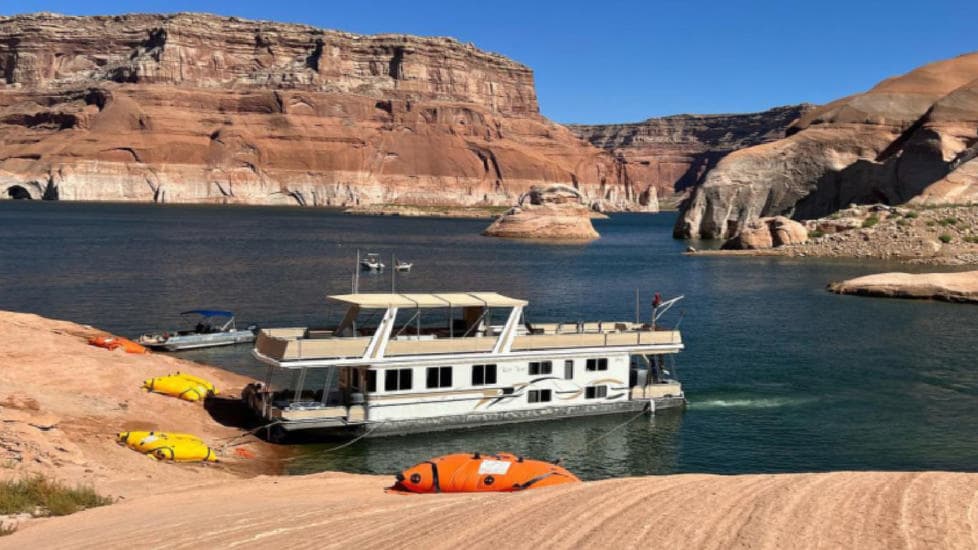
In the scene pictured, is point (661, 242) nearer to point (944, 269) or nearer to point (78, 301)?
point (944, 269)

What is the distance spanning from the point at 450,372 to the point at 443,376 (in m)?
0.26

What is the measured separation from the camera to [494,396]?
2858 cm

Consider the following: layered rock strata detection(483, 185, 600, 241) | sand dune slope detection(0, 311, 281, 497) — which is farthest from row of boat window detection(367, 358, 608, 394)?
layered rock strata detection(483, 185, 600, 241)

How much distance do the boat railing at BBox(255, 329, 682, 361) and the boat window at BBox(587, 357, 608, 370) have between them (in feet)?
1.68

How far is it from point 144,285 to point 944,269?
66.2 meters

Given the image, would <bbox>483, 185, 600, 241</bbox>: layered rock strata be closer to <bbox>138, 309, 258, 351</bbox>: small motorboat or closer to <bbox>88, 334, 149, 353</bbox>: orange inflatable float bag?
<bbox>138, 309, 258, 351</bbox>: small motorboat

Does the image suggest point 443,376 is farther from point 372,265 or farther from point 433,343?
point 372,265

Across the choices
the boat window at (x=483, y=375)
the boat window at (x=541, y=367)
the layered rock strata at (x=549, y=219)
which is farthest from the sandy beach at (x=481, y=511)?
the layered rock strata at (x=549, y=219)

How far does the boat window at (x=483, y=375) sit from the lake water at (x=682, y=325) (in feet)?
5.25

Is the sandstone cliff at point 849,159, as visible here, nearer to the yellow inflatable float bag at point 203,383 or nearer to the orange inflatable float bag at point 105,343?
the orange inflatable float bag at point 105,343

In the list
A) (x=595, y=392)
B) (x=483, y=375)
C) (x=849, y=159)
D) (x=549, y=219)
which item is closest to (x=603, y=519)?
(x=483, y=375)

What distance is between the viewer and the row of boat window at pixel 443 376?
89.1ft

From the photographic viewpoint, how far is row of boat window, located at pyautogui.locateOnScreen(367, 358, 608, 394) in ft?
89.1

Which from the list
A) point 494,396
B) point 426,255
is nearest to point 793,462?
point 494,396
